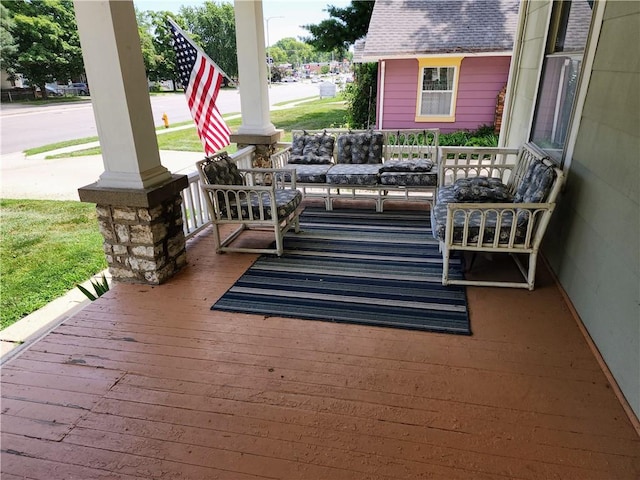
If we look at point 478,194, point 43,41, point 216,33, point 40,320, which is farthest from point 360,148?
point 43,41

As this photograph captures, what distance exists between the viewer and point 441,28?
7.91 meters

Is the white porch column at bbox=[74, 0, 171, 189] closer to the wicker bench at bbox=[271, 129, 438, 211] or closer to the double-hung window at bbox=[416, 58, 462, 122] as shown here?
the wicker bench at bbox=[271, 129, 438, 211]

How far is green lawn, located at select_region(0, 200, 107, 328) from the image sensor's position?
13.0 ft

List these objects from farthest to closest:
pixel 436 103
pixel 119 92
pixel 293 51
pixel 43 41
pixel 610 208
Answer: pixel 293 51
pixel 43 41
pixel 436 103
pixel 119 92
pixel 610 208

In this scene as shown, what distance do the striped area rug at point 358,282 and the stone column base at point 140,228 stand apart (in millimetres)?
622

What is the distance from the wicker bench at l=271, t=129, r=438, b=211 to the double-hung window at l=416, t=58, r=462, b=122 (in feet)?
11.3

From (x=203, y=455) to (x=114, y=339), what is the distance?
1.16m

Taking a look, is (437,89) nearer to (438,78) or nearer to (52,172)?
(438,78)

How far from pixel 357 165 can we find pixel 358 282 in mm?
2066

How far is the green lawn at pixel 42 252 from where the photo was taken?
3.97m

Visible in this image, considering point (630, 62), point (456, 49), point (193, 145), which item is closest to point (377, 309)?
point (630, 62)

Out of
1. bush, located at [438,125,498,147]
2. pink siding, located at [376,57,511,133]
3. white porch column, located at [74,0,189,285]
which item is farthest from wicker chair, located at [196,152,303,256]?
pink siding, located at [376,57,511,133]

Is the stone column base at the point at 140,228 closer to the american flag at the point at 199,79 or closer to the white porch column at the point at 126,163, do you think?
the white porch column at the point at 126,163

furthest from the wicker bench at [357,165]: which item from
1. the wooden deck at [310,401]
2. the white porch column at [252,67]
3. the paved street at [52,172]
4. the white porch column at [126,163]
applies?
the paved street at [52,172]
